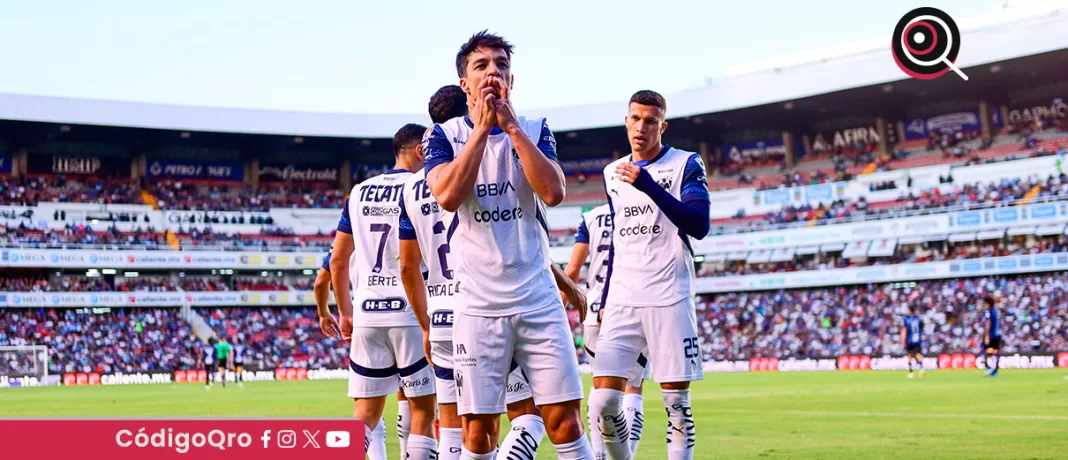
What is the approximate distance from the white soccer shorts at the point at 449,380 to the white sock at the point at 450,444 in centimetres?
16

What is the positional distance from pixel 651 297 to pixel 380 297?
1922mm

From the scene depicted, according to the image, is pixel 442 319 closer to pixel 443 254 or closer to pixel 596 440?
pixel 443 254

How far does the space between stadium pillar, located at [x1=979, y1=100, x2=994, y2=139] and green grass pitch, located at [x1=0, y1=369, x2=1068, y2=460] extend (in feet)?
104

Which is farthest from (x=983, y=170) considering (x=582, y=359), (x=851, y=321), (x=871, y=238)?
(x=582, y=359)

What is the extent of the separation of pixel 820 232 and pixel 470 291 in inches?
1992

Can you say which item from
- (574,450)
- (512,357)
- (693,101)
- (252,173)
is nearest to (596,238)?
(512,357)

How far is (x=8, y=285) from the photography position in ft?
177

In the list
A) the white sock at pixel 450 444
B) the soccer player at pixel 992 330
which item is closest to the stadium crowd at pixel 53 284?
the soccer player at pixel 992 330

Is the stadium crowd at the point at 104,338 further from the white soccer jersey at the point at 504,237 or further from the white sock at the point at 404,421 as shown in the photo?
the white soccer jersey at the point at 504,237

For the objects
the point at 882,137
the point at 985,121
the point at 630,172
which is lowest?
the point at 630,172

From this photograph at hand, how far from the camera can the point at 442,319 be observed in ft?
21.1

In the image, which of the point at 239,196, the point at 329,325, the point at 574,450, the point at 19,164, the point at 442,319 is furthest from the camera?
the point at 239,196

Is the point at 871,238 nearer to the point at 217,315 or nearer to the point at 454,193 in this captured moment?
the point at 217,315

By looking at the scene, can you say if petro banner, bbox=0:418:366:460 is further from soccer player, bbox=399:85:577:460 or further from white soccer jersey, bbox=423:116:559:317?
soccer player, bbox=399:85:577:460
